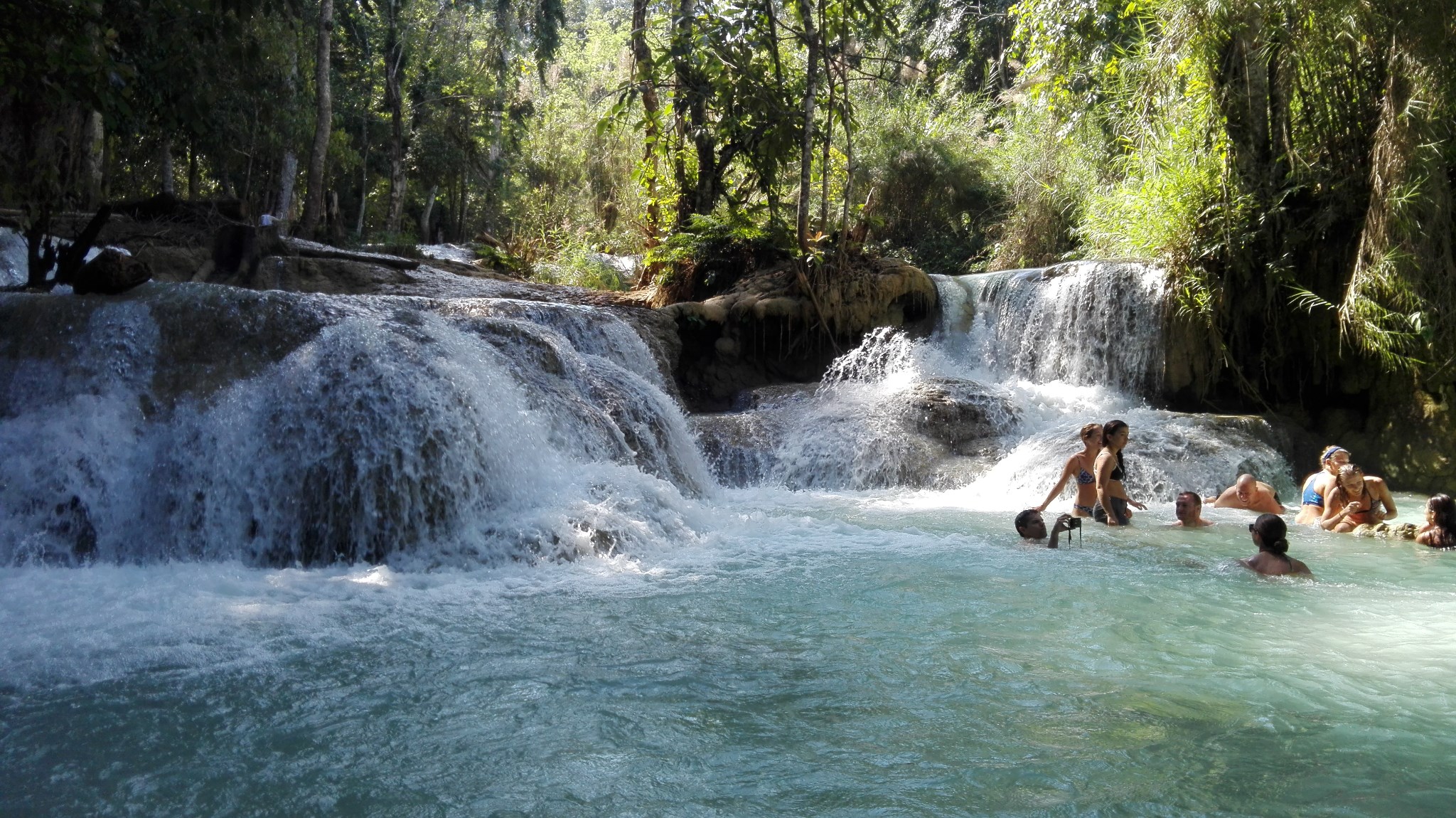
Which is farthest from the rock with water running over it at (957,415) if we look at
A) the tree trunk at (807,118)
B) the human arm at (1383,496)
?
the human arm at (1383,496)

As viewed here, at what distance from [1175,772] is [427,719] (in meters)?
2.45

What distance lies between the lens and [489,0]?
37500mm

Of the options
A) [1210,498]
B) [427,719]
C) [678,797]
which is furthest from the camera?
[1210,498]

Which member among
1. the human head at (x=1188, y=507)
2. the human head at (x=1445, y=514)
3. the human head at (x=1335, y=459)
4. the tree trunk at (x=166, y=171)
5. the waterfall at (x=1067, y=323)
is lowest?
the human head at (x=1188, y=507)

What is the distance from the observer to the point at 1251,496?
8.70m

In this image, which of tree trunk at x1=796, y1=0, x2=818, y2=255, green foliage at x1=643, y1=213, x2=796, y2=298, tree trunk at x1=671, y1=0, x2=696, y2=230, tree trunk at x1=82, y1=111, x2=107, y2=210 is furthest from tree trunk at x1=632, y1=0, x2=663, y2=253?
tree trunk at x1=82, y1=111, x2=107, y2=210

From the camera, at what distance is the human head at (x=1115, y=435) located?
7734mm

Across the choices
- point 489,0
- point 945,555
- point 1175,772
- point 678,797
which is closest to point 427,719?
point 678,797

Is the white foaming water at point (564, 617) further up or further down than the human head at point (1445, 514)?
further down

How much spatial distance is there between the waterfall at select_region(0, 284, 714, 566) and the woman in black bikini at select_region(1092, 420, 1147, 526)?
128 inches

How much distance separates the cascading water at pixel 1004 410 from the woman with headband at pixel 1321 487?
1289mm

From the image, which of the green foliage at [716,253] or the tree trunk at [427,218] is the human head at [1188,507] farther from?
the tree trunk at [427,218]

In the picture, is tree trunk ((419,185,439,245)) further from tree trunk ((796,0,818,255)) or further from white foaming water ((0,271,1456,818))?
white foaming water ((0,271,1456,818))

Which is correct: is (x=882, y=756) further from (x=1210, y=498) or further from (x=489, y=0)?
(x=489, y=0)
